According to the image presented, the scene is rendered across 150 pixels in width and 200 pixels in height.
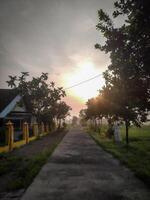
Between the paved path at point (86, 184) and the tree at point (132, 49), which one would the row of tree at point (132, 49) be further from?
the paved path at point (86, 184)

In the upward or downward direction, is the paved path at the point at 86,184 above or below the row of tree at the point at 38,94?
below

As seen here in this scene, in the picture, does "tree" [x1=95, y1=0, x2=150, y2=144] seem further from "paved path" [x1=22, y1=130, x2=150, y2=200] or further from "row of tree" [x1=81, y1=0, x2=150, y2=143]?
"paved path" [x1=22, y1=130, x2=150, y2=200]

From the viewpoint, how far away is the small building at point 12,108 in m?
24.7

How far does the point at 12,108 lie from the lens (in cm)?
2662

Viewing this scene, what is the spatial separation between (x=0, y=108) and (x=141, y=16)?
862 inches

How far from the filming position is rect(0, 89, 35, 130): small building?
24734mm

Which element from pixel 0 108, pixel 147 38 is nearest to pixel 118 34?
pixel 147 38

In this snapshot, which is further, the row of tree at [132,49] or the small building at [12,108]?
the small building at [12,108]

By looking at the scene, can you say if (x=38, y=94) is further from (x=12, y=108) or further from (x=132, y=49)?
(x=132, y=49)

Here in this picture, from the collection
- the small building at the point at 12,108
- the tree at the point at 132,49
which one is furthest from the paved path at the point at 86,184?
the small building at the point at 12,108

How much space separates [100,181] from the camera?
20.2 feet

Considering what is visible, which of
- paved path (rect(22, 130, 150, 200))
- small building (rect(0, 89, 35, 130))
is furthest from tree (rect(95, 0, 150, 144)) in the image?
small building (rect(0, 89, 35, 130))

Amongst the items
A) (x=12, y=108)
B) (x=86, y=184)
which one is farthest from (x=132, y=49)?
(x=12, y=108)

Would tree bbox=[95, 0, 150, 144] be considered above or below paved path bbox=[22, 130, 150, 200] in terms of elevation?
above
